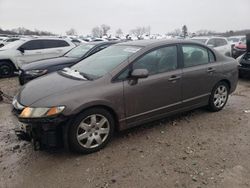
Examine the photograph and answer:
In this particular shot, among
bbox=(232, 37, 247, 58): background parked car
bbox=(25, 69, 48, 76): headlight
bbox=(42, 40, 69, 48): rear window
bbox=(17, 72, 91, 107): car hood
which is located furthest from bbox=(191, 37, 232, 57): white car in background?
bbox=(17, 72, 91, 107): car hood

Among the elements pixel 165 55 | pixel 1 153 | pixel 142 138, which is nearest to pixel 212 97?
pixel 165 55

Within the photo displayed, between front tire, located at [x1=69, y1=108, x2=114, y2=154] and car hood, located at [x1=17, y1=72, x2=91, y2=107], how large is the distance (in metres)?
0.43

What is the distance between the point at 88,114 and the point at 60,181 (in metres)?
0.93

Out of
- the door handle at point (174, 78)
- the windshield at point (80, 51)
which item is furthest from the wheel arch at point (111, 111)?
the windshield at point (80, 51)

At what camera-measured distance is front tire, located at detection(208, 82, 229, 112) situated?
5.21 metres

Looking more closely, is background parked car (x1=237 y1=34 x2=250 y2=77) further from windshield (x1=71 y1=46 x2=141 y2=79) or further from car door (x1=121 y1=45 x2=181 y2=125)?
windshield (x1=71 y1=46 x2=141 y2=79)

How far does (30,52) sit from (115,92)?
26.6 ft

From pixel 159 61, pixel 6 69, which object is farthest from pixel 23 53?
pixel 159 61

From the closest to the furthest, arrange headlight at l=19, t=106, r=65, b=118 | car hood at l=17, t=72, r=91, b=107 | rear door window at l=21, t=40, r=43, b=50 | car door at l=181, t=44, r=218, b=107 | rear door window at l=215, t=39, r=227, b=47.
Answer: headlight at l=19, t=106, r=65, b=118 < car hood at l=17, t=72, r=91, b=107 < car door at l=181, t=44, r=218, b=107 < rear door window at l=21, t=40, r=43, b=50 < rear door window at l=215, t=39, r=227, b=47

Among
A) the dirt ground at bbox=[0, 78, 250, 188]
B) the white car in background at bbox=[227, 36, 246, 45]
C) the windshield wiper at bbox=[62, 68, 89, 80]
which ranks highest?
the windshield wiper at bbox=[62, 68, 89, 80]

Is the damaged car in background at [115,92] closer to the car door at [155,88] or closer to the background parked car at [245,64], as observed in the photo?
the car door at [155,88]

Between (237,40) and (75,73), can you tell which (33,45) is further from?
(237,40)

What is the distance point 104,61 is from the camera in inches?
174

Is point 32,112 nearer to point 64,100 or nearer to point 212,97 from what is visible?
point 64,100
